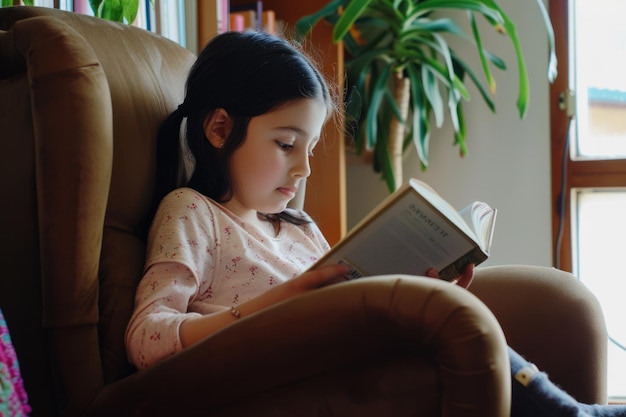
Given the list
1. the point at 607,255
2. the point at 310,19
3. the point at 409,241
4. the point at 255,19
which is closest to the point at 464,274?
the point at 409,241

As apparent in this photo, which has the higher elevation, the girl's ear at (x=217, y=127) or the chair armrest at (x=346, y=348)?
the girl's ear at (x=217, y=127)

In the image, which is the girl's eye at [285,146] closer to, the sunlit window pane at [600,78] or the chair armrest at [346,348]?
the chair armrest at [346,348]

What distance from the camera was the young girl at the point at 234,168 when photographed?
2.94 feet

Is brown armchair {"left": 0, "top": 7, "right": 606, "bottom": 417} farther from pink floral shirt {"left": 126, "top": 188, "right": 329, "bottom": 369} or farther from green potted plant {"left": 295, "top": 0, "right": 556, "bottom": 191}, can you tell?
green potted plant {"left": 295, "top": 0, "right": 556, "bottom": 191}

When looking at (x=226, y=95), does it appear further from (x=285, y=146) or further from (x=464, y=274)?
(x=464, y=274)

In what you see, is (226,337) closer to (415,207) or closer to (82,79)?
(415,207)

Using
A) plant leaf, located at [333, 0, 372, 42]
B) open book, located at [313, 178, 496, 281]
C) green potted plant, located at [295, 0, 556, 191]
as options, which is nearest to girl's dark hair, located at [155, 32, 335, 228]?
open book, located at [313, 178, 496, 281]

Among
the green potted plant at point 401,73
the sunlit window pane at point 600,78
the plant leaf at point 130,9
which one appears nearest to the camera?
the plant leaf at point 130,9

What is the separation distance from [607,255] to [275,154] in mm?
1401

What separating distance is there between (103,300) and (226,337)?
0.74 ft

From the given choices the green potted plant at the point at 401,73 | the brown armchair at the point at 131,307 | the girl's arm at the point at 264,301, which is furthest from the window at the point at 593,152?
the girl's arm at the point at 264,301

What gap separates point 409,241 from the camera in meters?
0.73

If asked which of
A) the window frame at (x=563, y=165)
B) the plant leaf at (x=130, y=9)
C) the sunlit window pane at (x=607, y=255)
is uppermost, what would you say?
the plant leaf at (x=130, y=9)

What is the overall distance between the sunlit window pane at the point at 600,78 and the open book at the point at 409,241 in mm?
1421
